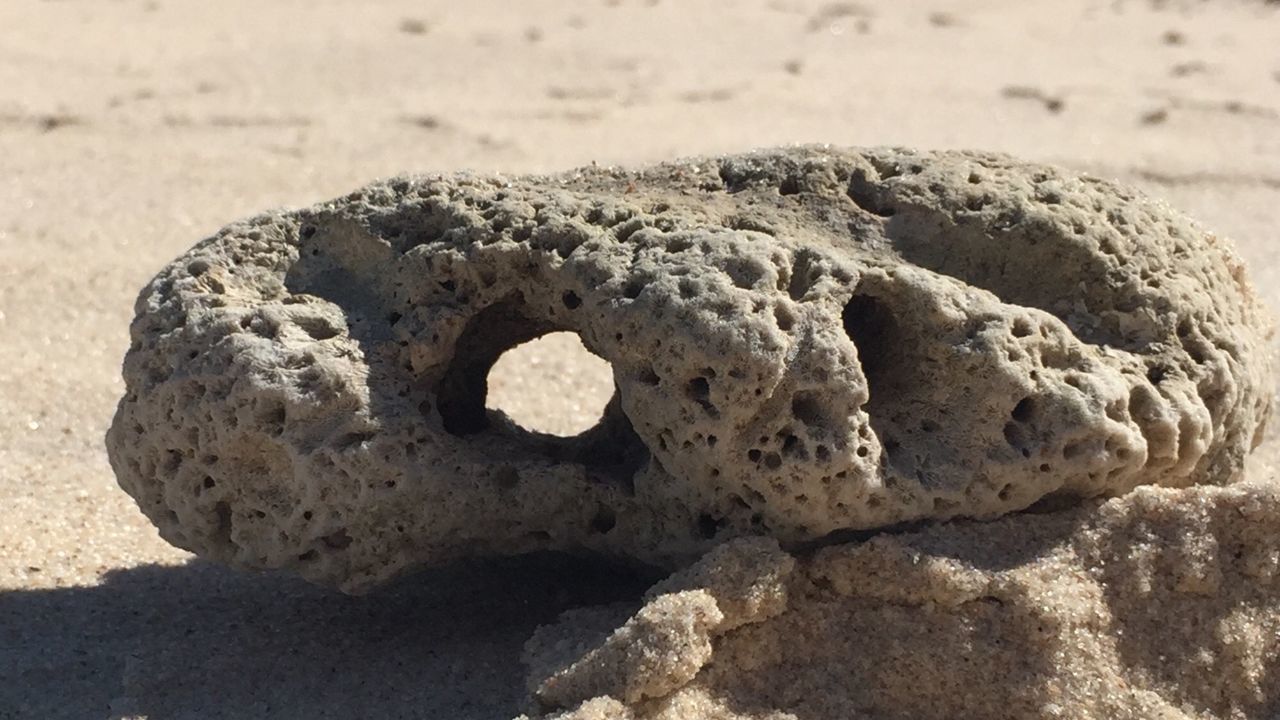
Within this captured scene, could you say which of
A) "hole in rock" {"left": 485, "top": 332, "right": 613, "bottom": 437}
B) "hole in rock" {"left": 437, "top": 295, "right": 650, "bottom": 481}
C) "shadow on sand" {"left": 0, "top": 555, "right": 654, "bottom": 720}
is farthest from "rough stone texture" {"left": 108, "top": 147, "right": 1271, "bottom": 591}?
"hole in rock" {"left": 485, "top": 332, "right": 613, "bottom": 437}

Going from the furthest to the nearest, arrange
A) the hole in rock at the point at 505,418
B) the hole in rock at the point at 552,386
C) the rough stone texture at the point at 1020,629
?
1. the hole in rock at the point at 552,386
2. the hole in rock at the point at 505,418
3. the rough stone texture at the point at 1020,629

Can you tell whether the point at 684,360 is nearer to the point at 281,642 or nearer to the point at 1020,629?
the point at 1020,629

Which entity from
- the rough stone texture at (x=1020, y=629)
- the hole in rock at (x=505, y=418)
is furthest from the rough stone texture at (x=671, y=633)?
the hole in rock at (x=505, y=418)

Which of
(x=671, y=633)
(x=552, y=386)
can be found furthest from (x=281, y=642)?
(x=552, y=386)

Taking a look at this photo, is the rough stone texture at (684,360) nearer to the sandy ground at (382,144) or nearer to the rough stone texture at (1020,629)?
the rough stone texture at (1020,629)

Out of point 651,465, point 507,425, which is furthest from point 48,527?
point 651,465

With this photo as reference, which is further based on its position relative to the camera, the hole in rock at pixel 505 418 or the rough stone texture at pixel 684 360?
the hole in rock at pixel 505 418
